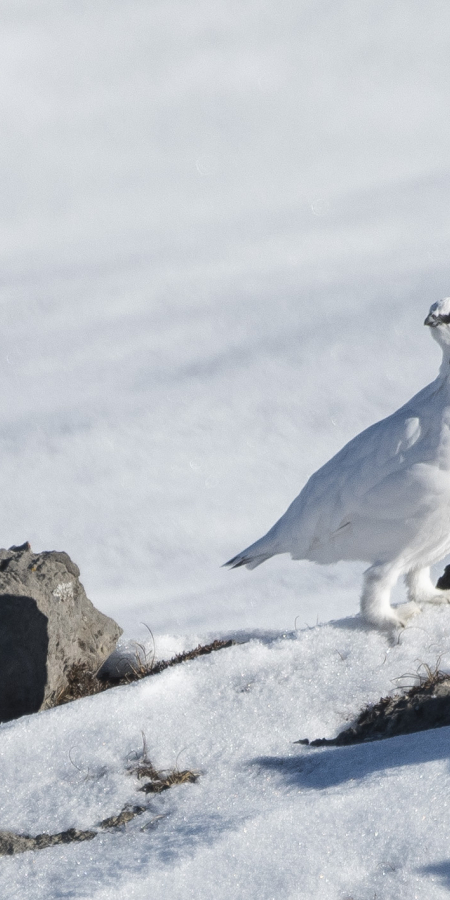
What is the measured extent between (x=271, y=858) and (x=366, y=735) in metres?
1.10

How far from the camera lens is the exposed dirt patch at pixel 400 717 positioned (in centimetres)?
366

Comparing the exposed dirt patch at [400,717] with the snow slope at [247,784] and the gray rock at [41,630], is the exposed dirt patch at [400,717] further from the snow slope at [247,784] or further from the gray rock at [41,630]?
the gray rock at [41,630]

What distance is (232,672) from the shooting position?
4.28 metres

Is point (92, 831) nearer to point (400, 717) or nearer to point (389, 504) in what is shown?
point (400, 717)

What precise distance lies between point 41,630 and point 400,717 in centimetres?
189

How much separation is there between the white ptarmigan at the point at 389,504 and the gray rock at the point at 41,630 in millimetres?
1094

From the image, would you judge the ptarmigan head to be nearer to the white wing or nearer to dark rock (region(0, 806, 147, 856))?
the white wing

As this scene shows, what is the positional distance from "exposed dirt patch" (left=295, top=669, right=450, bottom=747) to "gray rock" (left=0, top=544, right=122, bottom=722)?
5.21 ft

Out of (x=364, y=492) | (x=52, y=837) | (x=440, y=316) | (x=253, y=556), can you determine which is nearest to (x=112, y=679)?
(x=253, y=556)

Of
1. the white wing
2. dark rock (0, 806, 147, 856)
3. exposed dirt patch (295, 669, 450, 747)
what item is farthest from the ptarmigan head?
dark rock (0, 806, 147, 856)

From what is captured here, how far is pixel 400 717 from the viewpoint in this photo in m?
3.76

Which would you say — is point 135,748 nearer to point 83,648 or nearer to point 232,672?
point 232,672

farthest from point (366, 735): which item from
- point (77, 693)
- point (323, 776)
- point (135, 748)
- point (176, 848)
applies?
point (77, 693)

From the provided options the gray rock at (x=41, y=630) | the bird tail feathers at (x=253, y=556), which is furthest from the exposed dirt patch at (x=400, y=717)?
the gray rock at (x=41, y=630)
